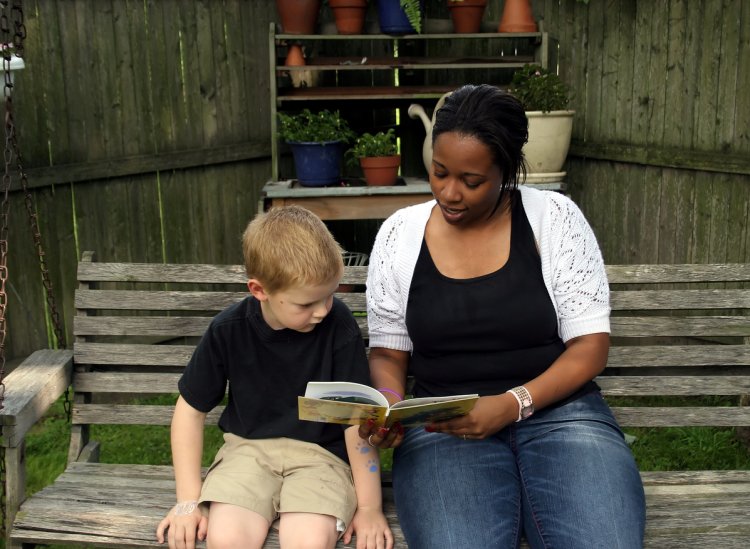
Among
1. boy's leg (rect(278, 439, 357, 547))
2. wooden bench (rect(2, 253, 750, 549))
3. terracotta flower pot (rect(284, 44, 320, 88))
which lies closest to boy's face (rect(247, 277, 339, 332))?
boy's leg (rect(278, 439, 357, 547))

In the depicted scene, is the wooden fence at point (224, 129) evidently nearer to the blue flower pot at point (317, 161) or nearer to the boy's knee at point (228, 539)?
the blue flower pot at point (317, 161)

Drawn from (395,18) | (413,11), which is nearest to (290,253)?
(413,11)

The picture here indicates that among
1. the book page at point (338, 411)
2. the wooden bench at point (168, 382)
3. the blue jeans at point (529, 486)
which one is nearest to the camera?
the book page at point (338, 411)

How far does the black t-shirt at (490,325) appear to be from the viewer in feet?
7.71

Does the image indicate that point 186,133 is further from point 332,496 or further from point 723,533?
point 723,533

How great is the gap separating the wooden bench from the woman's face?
75 cm

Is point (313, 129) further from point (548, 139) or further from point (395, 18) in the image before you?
point (548, 139)

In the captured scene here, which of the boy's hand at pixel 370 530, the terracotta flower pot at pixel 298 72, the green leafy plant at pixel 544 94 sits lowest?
the boy's hand at pixel 370 530

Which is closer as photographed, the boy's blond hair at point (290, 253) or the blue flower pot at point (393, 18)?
the boy's blond hair at point (290, 253)

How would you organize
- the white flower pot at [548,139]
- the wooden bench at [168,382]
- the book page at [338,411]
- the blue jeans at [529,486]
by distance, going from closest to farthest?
1. the book page at [338,411]
2. the blue jeans at [529,486]
3. the wooden bench at [168,382]
4. the white flower pot at [548,139]

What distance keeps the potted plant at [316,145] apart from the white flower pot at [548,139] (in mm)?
1090

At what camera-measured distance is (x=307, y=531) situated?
7.18 ft

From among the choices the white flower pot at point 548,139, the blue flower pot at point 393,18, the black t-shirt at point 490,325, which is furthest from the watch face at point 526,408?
the blue flower pot at point 393,18

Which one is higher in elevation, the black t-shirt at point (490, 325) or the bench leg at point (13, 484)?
the black t-shirt at point (490, 325)
